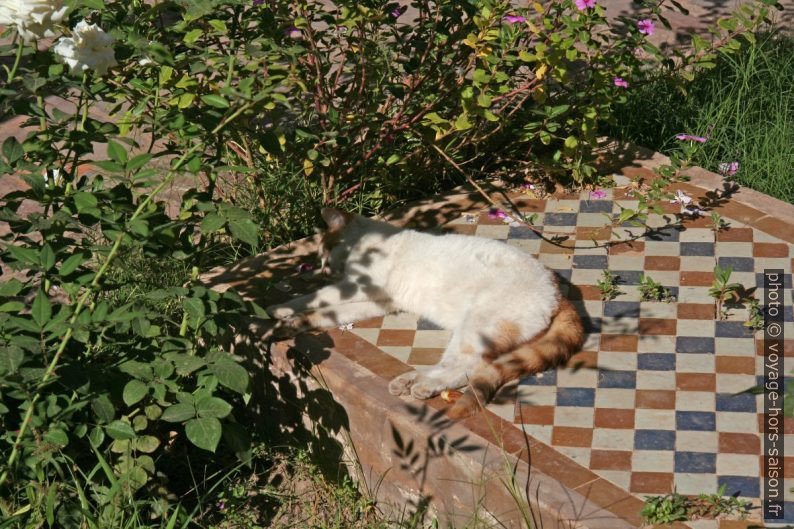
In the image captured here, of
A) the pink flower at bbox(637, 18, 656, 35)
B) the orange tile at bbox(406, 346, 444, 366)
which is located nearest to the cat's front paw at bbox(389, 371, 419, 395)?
the orange tile at bbox(406, 346, 444, 366)

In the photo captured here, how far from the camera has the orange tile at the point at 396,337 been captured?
4621 millimetres

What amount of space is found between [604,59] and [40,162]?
2.96 metres

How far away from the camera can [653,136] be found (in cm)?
623

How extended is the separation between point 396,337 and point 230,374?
1191 mm

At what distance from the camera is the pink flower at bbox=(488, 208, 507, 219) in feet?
18.1

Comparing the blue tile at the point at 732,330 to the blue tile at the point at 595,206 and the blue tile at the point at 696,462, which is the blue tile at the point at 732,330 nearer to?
the blue tile at the point at 696,462

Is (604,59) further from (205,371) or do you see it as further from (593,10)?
(205,371)

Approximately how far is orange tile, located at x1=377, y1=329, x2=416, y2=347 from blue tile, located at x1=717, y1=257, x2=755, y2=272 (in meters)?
1.49

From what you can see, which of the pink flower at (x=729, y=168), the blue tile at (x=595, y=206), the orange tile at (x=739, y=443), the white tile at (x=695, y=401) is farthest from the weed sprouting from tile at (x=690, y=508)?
the pink flower at (x=729, y=168)

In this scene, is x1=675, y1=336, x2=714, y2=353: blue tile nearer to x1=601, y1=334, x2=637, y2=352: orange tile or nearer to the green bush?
x1=601, y1=334, x2=637, y2=352: orange tile

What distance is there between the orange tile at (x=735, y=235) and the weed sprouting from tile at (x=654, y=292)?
0.56 metres

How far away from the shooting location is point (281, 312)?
186 inches

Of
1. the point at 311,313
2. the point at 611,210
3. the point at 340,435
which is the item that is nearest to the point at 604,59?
the point at 611,210

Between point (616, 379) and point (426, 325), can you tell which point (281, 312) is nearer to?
point (426, 325)
